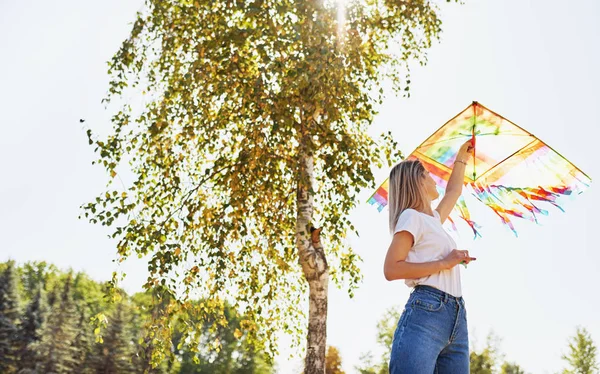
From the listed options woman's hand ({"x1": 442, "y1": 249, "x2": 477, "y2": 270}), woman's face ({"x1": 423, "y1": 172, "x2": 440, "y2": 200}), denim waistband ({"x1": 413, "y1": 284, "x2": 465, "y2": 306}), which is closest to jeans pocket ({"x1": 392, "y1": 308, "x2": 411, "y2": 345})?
denim waistband ({"x1": 413, "y1": 284, "x2": 465, "y2": 306})

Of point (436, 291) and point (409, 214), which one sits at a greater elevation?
point (409, 214)

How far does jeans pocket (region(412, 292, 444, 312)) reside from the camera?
370 cm

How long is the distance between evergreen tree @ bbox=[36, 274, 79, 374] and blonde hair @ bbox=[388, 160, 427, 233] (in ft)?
142

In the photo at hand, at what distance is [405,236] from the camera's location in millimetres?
3779

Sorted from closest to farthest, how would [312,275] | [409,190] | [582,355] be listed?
[409,190]
[312,275]
[582,355]

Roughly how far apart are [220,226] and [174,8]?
339 cm

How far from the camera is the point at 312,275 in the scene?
10234mm

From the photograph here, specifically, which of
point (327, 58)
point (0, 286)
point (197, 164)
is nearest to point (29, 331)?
point (0, 286)

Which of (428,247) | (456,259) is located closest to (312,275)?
(428,247)

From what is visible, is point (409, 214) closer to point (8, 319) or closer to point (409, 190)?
point (409, 190)

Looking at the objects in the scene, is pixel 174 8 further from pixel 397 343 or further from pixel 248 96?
pixel 397 343

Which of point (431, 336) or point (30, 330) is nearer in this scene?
point (431, 336)

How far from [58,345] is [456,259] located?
44907 mm

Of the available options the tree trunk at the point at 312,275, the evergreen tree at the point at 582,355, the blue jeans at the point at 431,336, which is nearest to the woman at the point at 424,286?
the blue jeans at the point at 431,336
